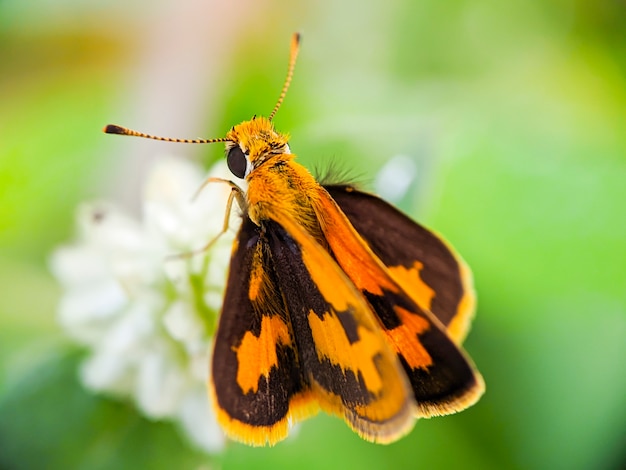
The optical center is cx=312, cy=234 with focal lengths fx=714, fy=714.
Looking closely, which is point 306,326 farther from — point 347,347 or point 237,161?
point 237,161

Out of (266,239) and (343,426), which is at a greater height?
(266,239)

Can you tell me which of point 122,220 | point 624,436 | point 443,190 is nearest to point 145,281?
point 122,220

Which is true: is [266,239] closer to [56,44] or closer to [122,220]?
[122,220]

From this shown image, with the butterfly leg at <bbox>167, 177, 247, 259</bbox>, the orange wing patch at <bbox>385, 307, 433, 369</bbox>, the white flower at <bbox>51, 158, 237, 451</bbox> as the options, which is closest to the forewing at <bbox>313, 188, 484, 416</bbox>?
the orange wing patch at <bbox>385, 307, 433, 369</bbox>

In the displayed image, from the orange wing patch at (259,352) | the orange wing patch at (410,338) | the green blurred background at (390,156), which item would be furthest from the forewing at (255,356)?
the green blurred background at (390,156)

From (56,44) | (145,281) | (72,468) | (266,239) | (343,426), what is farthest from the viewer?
(56,44)

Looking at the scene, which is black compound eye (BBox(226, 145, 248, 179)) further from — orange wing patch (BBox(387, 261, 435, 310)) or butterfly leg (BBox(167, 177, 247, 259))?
orange wing patch (BBox(387, 261, 435, 310))

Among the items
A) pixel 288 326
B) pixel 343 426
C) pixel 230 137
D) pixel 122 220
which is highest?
pixel 230 137
